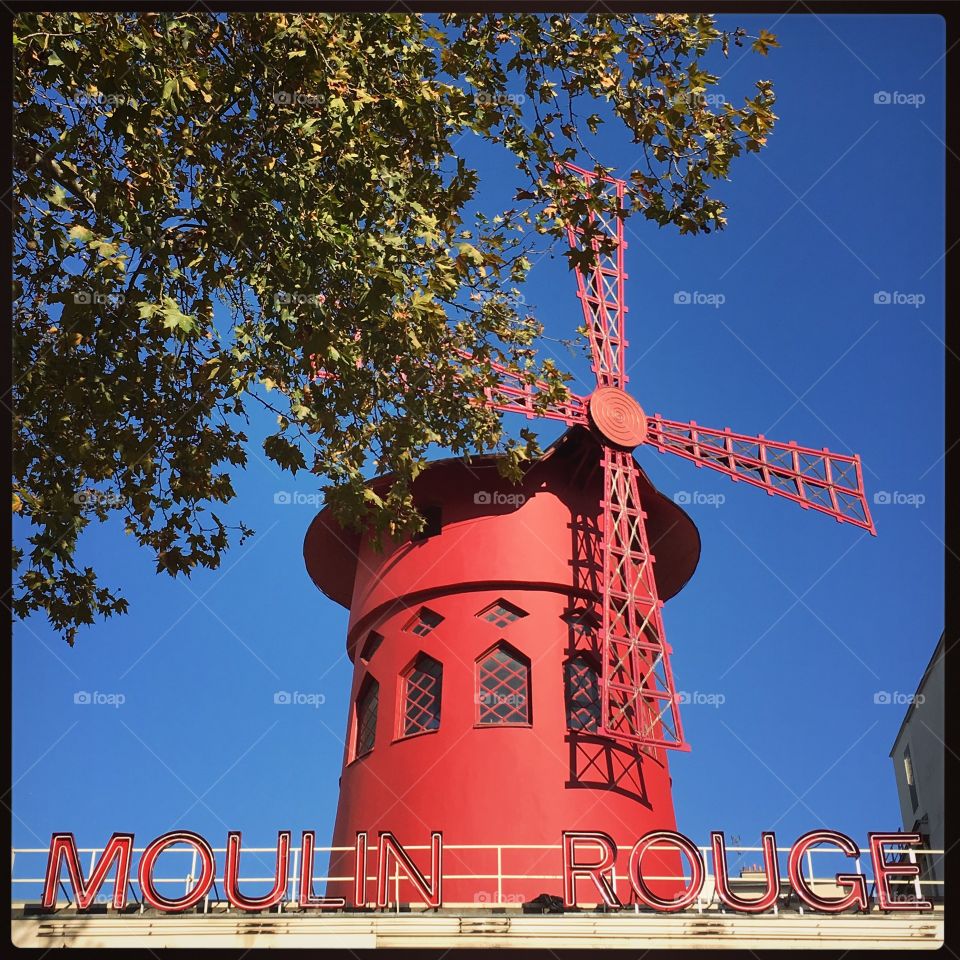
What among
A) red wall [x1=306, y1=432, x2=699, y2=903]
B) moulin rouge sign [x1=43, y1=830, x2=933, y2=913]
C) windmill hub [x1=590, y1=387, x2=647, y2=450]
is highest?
windmill hub [x1=590, y1=387, x2=647, y2=450]

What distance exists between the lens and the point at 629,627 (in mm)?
11555

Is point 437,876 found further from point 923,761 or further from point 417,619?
point 923,761

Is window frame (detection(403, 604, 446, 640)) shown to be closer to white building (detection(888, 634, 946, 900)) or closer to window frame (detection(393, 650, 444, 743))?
window frame (detection(393, 650, 444, 743))

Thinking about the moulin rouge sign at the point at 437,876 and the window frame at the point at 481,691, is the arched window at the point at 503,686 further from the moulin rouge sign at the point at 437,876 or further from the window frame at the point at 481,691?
the moulin rouge sign at the point at 437,876

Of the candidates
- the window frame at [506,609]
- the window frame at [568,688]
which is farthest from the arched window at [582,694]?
the window frame at [506,609]

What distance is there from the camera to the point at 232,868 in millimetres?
8125

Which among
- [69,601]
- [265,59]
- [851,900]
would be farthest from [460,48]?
[851,900]

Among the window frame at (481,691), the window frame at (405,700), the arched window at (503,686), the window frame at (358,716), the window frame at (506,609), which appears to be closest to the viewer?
the window frame at (481,691)

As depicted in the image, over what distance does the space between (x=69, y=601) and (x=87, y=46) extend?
353cm

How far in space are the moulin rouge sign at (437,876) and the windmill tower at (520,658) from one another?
1.43m

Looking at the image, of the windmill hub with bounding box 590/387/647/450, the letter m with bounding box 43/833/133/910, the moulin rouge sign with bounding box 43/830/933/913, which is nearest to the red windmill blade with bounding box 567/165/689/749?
the windmill hub with bounding box 590/387/647/450

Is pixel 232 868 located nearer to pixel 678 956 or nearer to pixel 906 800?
pixel 678 956

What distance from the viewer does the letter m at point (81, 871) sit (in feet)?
26.2

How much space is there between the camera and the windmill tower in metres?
10.4
